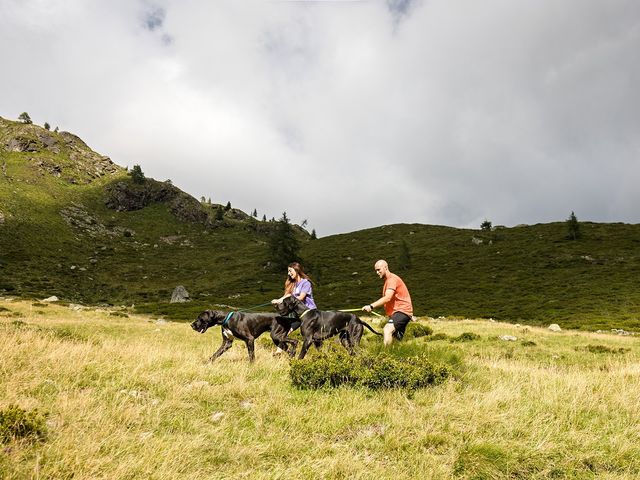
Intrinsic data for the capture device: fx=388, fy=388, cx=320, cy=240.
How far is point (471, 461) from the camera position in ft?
14.7

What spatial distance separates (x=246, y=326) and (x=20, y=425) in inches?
245

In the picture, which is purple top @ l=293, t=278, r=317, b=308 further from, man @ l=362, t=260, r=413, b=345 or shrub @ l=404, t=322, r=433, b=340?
shrub @ l=404, t=322, r=433, b=340

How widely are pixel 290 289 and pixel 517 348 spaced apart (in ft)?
49.3

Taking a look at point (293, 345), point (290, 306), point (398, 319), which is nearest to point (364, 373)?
point (398, 319)

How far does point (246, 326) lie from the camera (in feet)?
34.1

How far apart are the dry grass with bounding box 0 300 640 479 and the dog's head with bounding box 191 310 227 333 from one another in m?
2.57

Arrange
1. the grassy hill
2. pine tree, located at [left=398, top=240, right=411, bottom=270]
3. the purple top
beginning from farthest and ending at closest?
pine tree, located at [left=398, top=240, right=411, bottom=270], the grassy hill, the purple top

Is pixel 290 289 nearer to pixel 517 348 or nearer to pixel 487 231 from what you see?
pixel 517 348

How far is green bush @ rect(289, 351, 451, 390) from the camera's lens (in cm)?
706

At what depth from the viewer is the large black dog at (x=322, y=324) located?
10008 mm

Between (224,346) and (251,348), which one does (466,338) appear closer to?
(251,348)

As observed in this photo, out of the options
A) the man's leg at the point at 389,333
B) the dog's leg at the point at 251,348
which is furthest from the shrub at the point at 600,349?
the dog's leg at the point at 251,348

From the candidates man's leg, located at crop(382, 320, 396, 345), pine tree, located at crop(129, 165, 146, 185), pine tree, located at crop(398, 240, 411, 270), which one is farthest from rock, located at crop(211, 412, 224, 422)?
pine tree, located at crop(129, 165, 146, 185)

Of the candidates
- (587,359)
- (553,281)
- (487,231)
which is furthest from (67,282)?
(487,231)
